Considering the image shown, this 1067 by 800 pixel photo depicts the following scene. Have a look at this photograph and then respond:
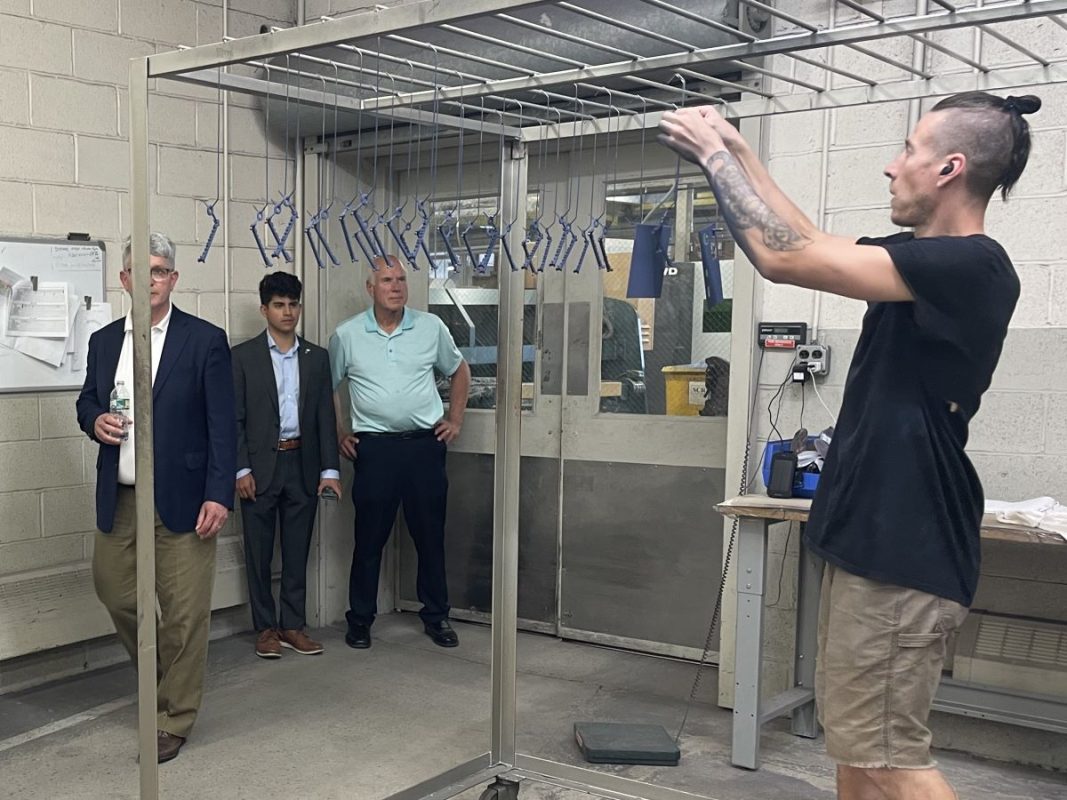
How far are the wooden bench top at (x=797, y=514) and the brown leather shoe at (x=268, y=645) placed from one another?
6.96ft

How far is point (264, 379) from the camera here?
14.3 feet

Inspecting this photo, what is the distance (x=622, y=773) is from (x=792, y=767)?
20.5 inches

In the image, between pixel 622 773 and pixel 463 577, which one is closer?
pixel 622 773

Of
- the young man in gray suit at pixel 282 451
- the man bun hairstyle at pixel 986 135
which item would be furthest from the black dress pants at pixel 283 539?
the man bun hairstyle at pixel 986 135

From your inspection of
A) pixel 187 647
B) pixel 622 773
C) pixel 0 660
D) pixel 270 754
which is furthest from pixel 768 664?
pixel 0 660

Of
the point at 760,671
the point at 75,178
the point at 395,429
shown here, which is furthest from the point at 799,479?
the point at 75,178

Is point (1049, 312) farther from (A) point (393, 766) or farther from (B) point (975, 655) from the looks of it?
(A) point (393, 766)

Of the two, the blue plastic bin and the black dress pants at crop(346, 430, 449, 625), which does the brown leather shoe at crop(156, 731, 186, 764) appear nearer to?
the black dress pants at crop(346, 430, 449, 625)

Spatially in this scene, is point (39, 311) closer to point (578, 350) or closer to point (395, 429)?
point (395, 429)

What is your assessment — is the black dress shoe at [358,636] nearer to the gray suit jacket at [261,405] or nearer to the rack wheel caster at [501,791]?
the gray suit jacket at [261,405]

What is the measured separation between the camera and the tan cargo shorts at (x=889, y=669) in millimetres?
1770

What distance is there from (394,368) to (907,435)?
2987 millimetres

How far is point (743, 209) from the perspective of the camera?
169 cm

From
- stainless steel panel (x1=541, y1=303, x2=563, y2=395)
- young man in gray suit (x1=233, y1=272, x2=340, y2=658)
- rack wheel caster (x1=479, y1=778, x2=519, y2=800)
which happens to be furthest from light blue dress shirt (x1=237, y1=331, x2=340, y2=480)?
rack wheel caster (x1=479, y1=778, x2=519, y2=800)
